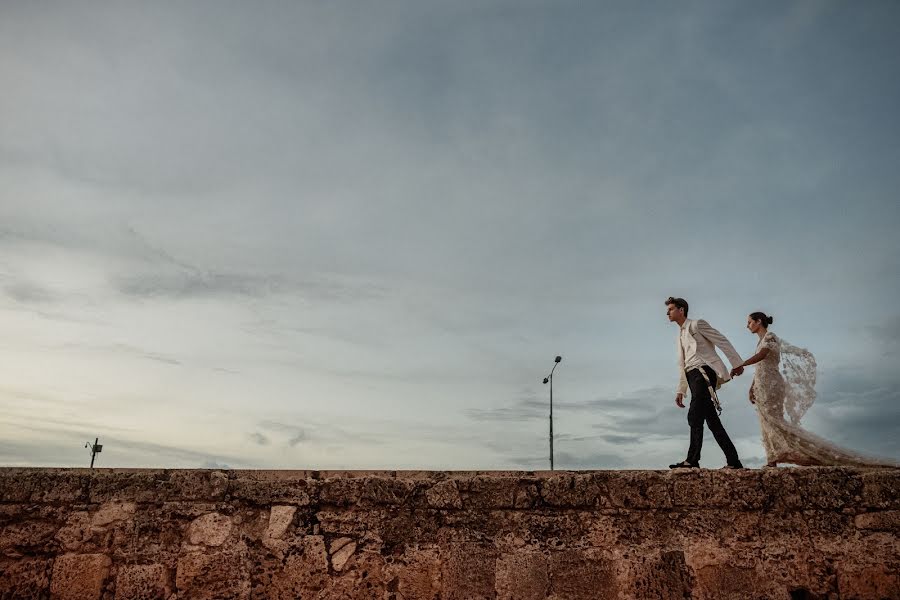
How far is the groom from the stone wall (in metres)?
1.11

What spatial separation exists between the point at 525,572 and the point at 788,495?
156 centimetres

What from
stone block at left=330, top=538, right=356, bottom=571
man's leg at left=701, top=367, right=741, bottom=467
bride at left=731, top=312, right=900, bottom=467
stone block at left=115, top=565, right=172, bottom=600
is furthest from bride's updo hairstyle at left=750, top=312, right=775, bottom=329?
stone block at left=115, top=565, right=172, bottom=600

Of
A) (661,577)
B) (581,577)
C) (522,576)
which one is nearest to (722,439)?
(661,577)

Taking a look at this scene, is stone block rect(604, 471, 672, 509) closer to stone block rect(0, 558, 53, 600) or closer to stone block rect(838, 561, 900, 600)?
stone block rect(838, 561, 900, 600)

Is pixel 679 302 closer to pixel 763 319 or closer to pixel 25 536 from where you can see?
pixel 763 319

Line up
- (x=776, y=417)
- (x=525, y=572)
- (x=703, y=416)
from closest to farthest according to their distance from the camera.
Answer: (x=525, y=572), (x=703, y=416), (x=776, y=417)

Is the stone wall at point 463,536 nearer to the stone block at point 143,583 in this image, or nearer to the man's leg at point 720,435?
the stone block at point 143,583

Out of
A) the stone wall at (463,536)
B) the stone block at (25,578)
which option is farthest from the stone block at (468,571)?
the stone block at (25,578)

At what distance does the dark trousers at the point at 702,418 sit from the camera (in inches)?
178

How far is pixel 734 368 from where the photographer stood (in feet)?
16.4

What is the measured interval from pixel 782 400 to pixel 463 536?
342cm

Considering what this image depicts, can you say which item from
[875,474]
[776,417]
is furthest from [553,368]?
[875,474]

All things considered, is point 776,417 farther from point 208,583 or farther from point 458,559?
point 208,583

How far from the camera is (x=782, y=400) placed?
5172 millimetres
